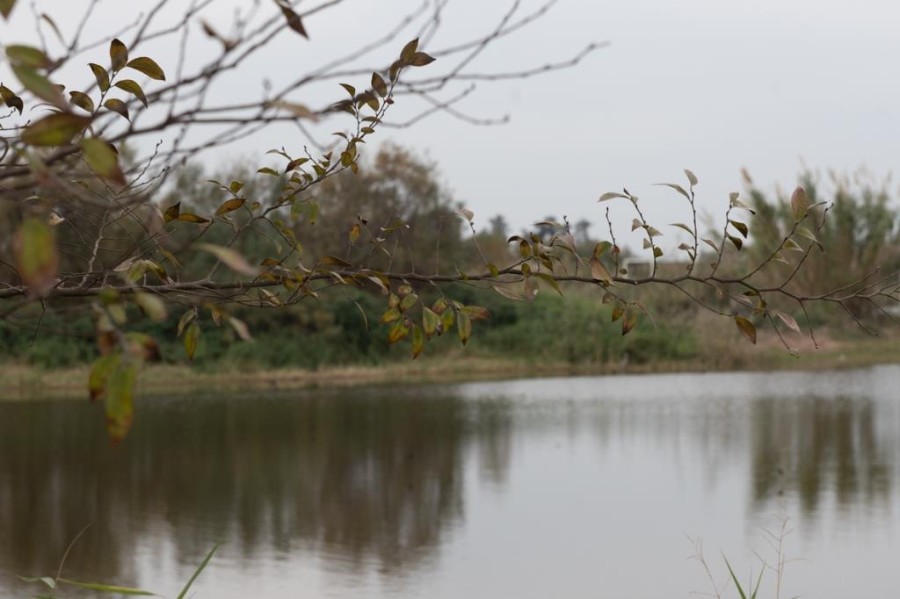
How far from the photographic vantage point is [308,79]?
1.23 metres

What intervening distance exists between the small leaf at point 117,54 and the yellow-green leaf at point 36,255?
70cm

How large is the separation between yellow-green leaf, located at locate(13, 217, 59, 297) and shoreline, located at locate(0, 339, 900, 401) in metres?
13.6

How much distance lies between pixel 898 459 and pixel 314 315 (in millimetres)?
9199

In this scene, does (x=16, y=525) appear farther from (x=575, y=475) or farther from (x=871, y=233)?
(x=871, y=233)

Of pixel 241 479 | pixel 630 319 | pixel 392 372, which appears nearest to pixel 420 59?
pixel 630 319

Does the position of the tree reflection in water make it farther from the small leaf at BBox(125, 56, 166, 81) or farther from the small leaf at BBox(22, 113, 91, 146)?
the small leaf at BBox(22, 113, 91, 146)

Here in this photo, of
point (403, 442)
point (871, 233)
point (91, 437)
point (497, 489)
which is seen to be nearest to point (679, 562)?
point (497, 489)

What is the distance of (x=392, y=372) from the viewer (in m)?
16.4

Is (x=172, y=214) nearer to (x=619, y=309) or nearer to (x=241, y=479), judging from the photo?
(x=619, y=309)

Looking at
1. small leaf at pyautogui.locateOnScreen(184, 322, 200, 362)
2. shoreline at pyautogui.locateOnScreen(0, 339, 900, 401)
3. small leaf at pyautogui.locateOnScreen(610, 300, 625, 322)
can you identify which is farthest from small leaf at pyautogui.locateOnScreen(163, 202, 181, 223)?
shoreline at pyautogui.locateOnScreen(0, 339, 900, 401)

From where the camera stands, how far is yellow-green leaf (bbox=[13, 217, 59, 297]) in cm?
92

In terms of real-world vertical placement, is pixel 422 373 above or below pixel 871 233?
below

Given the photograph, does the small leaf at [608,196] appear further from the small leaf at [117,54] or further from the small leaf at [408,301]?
the small leaf at [117,54]

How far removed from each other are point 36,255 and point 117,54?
0.75 metres
